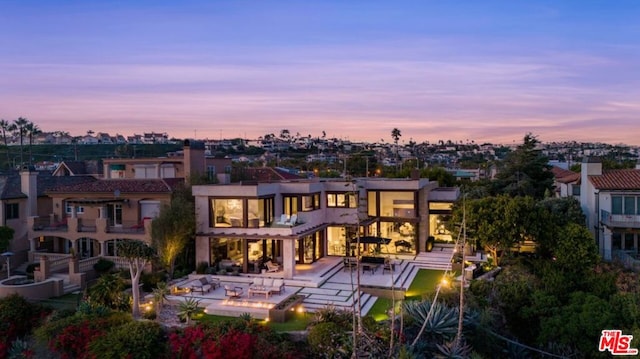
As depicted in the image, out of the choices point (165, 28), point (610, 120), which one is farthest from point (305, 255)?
point (610, 120)

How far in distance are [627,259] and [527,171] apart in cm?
1354

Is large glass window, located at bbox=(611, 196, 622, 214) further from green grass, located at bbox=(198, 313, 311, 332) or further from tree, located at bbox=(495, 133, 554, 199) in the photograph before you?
green grass, located at bbox=(198, 313, 311, 332)

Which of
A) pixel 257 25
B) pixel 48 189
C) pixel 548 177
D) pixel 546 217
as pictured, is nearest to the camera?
pixel 546 217

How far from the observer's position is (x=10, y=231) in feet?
86.2

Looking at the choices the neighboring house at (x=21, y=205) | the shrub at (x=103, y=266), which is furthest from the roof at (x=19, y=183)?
the shrub at (x=103, y=266)

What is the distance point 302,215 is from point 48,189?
18.1 meters

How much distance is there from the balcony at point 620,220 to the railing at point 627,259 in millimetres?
1615

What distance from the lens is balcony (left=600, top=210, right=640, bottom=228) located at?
27.1 metres

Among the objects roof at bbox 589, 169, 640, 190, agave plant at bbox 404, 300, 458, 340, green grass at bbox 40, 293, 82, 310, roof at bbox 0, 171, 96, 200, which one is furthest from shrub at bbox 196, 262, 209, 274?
roof at bbox 589, 169, 640, 190

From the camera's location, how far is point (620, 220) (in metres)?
27.4

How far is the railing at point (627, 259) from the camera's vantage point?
25.2 m

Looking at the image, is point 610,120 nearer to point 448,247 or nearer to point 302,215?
point 448,247

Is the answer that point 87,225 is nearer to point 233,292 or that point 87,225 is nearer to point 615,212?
point 233,292

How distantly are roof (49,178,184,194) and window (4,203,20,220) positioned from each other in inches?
85.8
